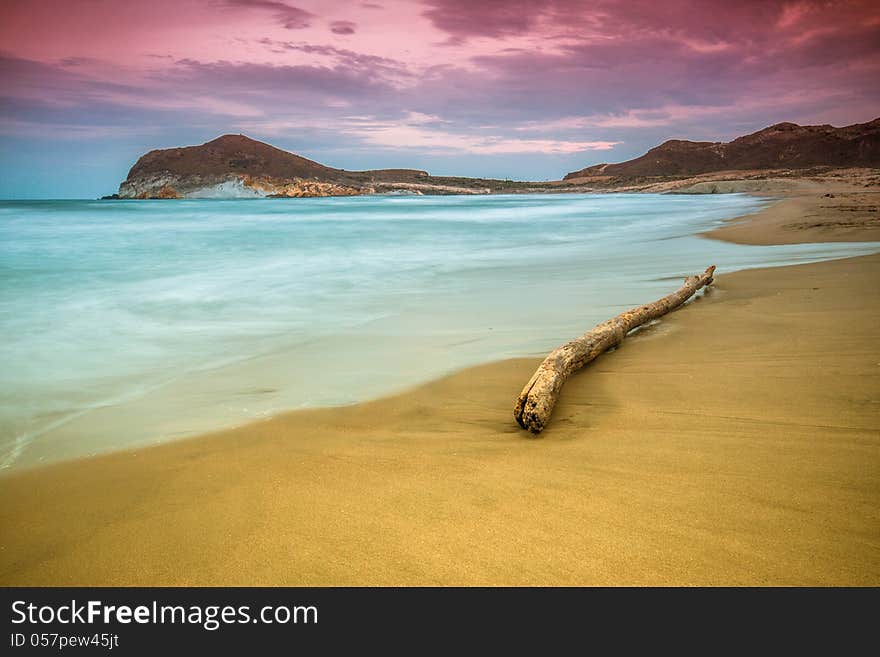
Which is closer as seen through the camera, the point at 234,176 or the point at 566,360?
the point at 566,360

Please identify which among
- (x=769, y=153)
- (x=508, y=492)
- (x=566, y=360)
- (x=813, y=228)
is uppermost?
(x=769, y=153)

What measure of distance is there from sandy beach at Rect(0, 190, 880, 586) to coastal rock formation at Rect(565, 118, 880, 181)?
118 m

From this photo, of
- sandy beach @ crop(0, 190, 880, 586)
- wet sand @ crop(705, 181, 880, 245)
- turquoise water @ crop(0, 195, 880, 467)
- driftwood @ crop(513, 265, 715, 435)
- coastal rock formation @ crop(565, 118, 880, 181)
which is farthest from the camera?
coastal rock formation @ crop(565, 118, 880, 181)

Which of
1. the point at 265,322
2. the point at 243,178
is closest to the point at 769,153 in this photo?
the point at 243,178

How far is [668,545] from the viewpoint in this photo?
165 cm

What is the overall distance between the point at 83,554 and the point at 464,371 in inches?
104

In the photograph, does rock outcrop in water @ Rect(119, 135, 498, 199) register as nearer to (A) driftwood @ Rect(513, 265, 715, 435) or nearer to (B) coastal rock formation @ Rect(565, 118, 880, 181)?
(B) coastal rock formation @ Rect(565, 118, 880, 181)

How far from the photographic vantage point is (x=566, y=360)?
3.32 meters

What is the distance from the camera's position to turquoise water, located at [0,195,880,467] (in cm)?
357

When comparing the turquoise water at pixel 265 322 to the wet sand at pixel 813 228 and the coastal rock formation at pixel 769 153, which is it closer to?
the wet sand at pixel 813 228

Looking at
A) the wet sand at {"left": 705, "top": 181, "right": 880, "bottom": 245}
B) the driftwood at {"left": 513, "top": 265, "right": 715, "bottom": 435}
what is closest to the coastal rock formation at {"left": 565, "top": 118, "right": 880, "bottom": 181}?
the wet sand at {"left": 705, "top": 181, "right": 880, "bottom": 245}

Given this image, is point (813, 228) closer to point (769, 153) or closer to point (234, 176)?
point (234, 176)

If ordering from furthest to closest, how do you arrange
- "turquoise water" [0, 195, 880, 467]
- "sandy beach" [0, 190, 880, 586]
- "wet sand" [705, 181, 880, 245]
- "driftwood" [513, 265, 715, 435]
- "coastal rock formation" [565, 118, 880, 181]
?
"coastal rock formation" [565, 118, 880, 181] → "wet sand" [705, 181, 880, 245] → "turquoise water" [0, 195, 880, 467] → "driftwood" [513, 265, 715, 435] → "sandy beach" [0, 190, 880, 586]

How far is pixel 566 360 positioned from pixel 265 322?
14.4 ft
